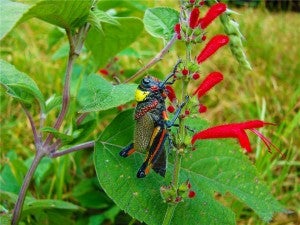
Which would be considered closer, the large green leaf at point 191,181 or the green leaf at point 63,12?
the green leaf at point 63,12

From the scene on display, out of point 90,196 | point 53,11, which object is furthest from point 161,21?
point 90,196

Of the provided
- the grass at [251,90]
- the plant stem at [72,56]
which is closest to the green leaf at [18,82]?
the plant stem at [72,56]

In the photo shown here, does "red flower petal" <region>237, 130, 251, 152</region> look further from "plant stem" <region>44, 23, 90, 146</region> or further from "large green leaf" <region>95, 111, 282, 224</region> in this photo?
"plant stem" <region>44, 23, 90, 146</region>

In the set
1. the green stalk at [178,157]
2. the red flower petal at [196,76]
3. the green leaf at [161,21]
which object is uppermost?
the green leaf at [161,21]

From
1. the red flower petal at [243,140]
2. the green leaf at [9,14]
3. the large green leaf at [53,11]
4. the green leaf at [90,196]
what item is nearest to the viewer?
the green leaf at [9,14]

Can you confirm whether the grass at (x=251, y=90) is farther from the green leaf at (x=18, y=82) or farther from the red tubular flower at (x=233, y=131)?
the red tubular flower at (x=233, y=131)

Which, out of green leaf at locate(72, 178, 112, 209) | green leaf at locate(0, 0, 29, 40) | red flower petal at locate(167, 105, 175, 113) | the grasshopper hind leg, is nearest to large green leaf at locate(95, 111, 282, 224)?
the grasshopper hind leg

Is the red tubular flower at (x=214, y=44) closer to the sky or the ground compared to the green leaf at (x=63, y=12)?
closer to the ground

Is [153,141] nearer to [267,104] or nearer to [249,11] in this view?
[267,104]
